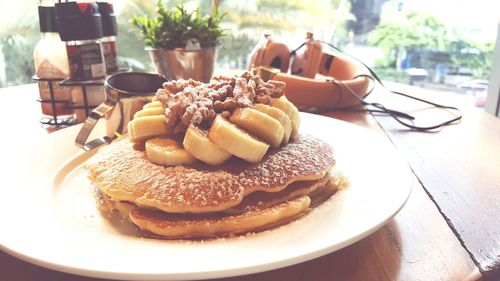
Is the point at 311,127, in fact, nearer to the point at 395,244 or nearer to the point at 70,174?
the point at 395,244

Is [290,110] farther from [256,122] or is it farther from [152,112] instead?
[152,112]

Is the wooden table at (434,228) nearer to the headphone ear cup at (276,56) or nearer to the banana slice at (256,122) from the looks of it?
the banana slice at (256,122)

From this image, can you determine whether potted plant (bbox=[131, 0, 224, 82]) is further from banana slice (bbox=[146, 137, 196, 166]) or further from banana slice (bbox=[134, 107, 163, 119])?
banana slice (bbox=[146, 137, 196, 166])

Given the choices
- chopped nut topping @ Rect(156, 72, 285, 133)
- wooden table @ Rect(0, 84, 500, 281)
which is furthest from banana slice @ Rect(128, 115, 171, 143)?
wooden table @ Rect(0, 84, 500, 281)

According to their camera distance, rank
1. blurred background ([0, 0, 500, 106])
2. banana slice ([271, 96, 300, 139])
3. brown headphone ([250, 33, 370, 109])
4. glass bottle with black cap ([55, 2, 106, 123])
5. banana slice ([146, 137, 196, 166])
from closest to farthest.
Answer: banana slice ([146, 137, 196, 166]) → banana slice ([271, 96, 300, 139]) → glass bottle with black cap ([55, 2, 106, 123]) → brown headphone ([250, 33, 370, 109]) → blurred background ([0, 0, 500, 106])

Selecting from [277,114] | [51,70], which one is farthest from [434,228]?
[51,70]

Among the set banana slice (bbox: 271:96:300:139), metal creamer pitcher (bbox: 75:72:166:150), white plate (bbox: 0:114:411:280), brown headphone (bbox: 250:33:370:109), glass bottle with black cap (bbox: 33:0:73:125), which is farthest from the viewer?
brown headphone (bbox: 250:33:370:109)
